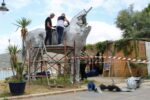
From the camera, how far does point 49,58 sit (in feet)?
68.2

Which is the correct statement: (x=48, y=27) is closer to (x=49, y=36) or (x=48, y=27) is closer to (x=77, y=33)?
(x=49, y=36)

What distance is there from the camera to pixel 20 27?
61.6ft

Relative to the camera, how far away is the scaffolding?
1981 centimetres

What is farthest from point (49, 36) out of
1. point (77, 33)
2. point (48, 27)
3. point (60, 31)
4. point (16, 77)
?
point (16, 77)

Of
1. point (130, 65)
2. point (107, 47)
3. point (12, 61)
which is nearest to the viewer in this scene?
point (12, 61)

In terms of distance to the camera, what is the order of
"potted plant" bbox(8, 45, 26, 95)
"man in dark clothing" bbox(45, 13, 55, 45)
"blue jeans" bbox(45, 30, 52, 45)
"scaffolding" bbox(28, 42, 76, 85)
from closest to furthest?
"potted plant" bbox(8, 45, 26, 95) < "man in dark clothing" bbox(45, 13, 55, 45) < "scaffolding" bbox(28, 42, 76, 85) < "blue jeans" bbox(45, 30, 52, 45)

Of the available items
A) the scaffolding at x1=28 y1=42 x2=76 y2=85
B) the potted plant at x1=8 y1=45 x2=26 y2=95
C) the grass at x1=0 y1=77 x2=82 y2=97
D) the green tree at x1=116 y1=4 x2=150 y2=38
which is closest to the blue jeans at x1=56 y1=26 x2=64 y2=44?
the scaffolding at x1=28 y1=42 x2=76 y2=85

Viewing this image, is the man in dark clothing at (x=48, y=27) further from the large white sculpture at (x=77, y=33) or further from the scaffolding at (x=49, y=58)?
the scaffolding at (x=49, y=58)

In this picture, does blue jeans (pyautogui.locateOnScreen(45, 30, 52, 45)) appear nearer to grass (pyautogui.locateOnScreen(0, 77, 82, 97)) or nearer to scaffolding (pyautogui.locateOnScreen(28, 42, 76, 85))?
scaffolding (pyautogui.locateOnScreen(28, 42, 76, 85))

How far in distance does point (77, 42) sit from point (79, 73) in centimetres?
179

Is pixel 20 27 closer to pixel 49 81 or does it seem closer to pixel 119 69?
pixel 49 81

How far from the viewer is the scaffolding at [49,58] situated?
1981 centimetres

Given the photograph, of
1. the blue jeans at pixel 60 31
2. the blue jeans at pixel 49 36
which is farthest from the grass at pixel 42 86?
the blue jeans at pixel 49 36

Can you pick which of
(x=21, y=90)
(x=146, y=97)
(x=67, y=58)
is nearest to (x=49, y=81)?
(x=67, y=58)
